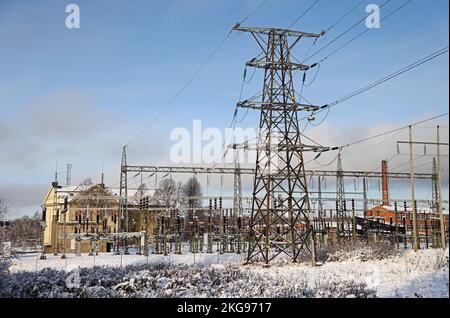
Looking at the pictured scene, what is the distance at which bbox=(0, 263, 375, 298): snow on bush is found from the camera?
445 inches

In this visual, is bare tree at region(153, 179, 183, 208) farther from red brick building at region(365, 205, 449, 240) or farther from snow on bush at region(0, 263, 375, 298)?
snow on bush at region(0, 263, 375, 298)

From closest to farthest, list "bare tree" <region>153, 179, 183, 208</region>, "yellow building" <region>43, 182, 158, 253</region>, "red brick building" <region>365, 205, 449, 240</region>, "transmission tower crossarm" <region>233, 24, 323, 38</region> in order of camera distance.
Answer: "transmission tower crossarm" <region>233, 24, 323, 38</region> → "red brick building" <region>365, 205, 449, 240</region> → "yellow building" <region>43, 182, 158, 253</region> → "bare tree" <region>153, 179, 183, 208</region>

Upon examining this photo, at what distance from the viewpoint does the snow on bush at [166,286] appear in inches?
445

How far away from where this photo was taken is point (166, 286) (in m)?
12.5

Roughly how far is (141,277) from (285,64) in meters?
10.9

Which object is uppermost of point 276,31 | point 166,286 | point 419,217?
point 276,31

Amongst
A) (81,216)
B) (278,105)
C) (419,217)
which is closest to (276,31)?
(278,105)

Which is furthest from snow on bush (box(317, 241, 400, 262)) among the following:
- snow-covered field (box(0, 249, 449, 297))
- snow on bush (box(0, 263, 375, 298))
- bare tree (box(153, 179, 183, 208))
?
bare tree (box(153, 179, 183, 208))

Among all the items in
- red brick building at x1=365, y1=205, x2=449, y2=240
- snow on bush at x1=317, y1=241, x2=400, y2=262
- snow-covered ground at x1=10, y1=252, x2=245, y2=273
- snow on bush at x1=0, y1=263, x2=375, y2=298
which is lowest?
snow-covered ground at x1=10, y1=252, x2=245, y2=273

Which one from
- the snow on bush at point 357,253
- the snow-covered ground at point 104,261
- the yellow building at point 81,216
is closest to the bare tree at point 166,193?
the yellow building at point 81,216

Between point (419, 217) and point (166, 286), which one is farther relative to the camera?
point (419, 217)

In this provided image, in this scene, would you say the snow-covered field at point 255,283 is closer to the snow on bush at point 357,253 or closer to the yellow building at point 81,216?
the snow on bush at point 357,253

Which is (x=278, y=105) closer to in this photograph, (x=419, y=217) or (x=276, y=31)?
(x=276, y=31)
